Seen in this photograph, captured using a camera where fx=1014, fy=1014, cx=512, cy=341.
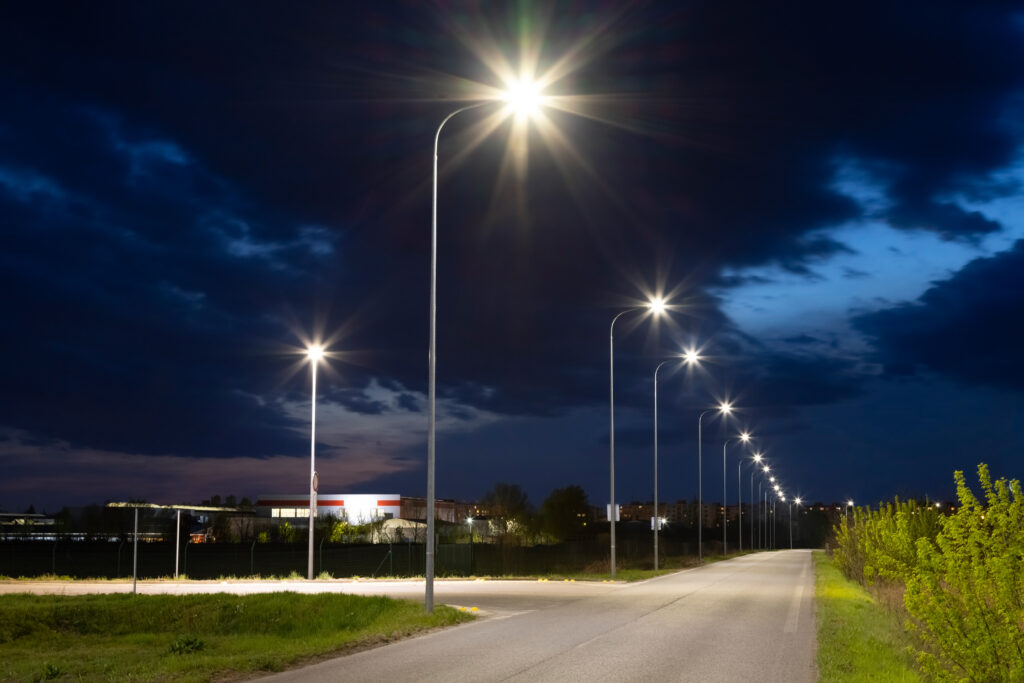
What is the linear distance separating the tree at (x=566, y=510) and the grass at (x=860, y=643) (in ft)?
360

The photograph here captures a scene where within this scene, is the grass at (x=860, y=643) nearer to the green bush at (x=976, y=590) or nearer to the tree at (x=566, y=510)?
the green bush at (x=976, y=590)

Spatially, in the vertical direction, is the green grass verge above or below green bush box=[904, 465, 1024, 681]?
below

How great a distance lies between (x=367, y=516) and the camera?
420 feet

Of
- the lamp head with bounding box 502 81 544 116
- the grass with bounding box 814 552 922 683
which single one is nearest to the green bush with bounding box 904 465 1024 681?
the grass with bounding box 814 552 922 683

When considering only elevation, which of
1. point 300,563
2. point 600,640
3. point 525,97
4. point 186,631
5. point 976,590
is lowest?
point 300,563

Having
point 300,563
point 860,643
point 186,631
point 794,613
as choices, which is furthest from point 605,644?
point 300,563

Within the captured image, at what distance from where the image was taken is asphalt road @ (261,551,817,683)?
13.3 m

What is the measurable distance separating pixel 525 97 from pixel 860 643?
12.0 metres

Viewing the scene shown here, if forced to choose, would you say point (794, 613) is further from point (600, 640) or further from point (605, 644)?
point (605, 644)

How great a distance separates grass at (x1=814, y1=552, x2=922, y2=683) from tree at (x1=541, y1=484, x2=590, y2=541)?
360 ft

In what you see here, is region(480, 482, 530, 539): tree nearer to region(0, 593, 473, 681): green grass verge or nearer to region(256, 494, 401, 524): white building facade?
region(256, 494, 401, 524): white building facade

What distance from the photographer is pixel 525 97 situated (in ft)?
67.7

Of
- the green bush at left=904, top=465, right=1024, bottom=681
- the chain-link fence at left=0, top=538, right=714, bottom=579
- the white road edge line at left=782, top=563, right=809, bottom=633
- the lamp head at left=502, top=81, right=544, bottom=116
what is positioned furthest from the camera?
the chain-link fence at left=0, top=538, right=714, bottom=579

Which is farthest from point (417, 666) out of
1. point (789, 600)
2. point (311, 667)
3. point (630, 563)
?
point (630, 563)
